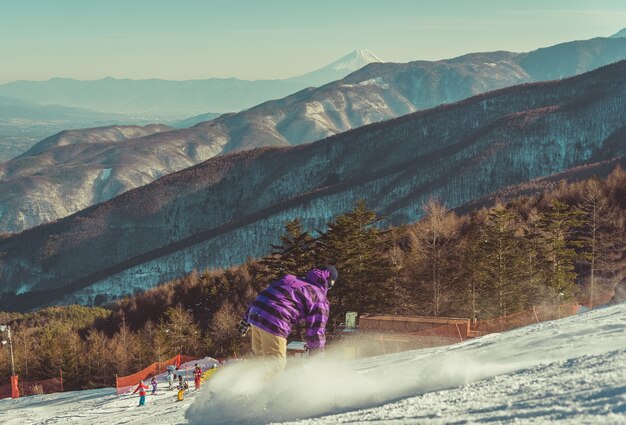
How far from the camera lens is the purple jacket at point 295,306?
11359 mm

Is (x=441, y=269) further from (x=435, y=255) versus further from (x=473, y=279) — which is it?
(x=473, y=279)

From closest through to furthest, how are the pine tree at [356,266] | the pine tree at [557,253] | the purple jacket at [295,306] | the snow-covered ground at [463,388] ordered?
1. the snow-covered ground at [463,388]
2. the purple jacket at [295,306]
3. the pine tree at [557,253]
4. the pine tree at [356,266]

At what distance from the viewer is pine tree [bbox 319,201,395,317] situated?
41.9 meters

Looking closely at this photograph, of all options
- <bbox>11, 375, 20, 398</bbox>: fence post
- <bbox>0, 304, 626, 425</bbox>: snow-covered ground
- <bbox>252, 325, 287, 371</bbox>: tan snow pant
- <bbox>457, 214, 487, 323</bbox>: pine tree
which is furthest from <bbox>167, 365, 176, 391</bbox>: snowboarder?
<bbox>252, 325, 287, 371</bbox>: tan snow pant

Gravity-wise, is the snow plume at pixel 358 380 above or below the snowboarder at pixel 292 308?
below

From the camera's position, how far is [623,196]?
176 ft

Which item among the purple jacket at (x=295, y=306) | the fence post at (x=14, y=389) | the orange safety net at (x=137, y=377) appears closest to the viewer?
the purple jacket at (x=295, y=306)

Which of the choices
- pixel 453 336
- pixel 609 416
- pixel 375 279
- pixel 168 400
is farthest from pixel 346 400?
pixel 375 279

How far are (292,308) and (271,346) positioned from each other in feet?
2.77

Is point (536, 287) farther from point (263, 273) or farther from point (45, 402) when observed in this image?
point (45, 402)

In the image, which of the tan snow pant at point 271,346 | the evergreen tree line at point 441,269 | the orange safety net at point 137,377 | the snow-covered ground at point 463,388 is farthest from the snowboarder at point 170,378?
the tan snow pant at point 271,346

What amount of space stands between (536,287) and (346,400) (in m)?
29.8

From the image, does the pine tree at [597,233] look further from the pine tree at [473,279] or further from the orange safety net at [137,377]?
the orange safety net at [137,377]

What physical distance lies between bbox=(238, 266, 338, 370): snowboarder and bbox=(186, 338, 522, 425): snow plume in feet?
1.78
